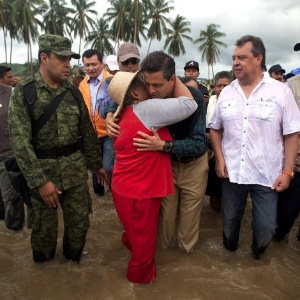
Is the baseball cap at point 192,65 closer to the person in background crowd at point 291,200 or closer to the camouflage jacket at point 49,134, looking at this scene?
the person in background crowd at point 291,200

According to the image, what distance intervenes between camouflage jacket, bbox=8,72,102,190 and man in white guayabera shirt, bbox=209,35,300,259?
4.61 ft

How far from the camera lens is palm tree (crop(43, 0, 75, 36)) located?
3906 cm

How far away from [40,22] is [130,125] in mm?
40918

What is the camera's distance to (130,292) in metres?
2.57

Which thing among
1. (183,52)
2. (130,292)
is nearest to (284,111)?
(130,292)

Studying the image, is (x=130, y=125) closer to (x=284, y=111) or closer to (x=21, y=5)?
(x=284, y=111)

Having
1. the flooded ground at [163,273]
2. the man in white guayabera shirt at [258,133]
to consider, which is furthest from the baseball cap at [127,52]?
the flooded ground at [163,273]

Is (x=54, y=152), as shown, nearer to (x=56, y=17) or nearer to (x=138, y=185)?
(x=138, y=185)

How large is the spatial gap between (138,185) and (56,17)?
4286 cm

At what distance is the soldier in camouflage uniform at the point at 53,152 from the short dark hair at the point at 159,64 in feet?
2.45

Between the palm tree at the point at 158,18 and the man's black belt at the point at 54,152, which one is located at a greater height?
the palm tree at the point at 158,18

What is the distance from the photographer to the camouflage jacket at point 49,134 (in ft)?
8.22

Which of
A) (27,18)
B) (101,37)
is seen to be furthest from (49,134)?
(101,37)

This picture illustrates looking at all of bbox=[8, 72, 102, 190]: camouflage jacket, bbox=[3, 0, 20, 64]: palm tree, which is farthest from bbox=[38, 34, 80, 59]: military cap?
bbox=[3, 0, 20, 64]: palm tree
